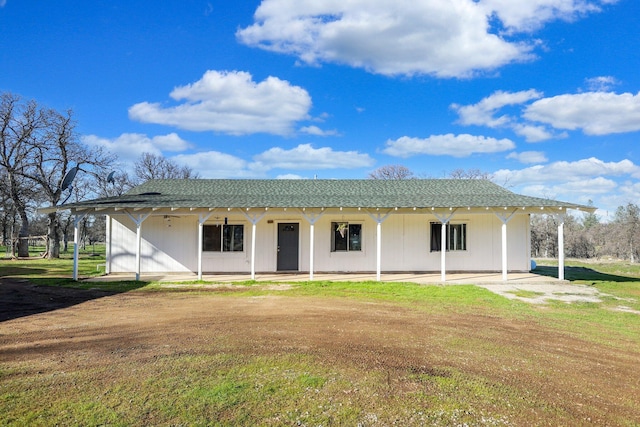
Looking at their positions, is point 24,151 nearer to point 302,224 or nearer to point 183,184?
point 183,184

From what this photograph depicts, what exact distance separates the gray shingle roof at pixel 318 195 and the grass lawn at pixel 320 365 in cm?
477

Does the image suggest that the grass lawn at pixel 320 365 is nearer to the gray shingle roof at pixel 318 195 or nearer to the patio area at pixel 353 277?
the patio area at pixel 353 277

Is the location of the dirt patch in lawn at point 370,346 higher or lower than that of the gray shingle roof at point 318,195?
lower

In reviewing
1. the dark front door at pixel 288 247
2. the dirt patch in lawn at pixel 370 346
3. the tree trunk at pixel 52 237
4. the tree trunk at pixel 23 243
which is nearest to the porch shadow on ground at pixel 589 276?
the dirt patch in lawn at pixel 370 346

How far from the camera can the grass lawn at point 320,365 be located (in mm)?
3693

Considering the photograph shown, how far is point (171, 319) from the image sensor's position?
7.83 meters

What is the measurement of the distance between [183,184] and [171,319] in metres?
11.2

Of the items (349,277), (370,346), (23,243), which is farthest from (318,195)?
(23,243)

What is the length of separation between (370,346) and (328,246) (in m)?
9.55

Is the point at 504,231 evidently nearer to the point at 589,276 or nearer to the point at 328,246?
the point at 589,276

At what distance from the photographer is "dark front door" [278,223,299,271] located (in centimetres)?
1547

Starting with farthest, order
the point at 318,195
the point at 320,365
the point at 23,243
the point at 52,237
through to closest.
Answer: the point at 52,237 < the point at 23,243 < the point at 318,195 < the point at 320,365

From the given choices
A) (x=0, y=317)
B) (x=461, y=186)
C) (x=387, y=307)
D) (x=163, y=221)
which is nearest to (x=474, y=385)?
(x=387, y=307)

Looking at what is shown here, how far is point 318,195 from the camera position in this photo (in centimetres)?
1580
